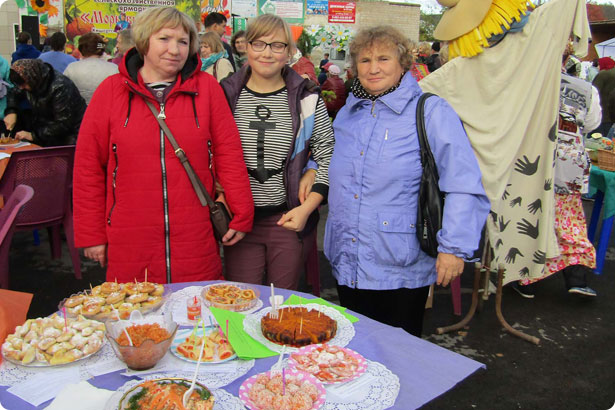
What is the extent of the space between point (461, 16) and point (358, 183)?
143 cm

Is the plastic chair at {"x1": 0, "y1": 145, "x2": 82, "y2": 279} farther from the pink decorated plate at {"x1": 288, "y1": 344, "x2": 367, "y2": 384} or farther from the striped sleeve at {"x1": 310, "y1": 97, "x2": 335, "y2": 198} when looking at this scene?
the pink decorated plate at {"x1": 288, "y1": 344, "x2": 367, "y2": 384}

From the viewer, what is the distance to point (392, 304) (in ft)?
7.77

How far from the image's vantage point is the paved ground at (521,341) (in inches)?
116

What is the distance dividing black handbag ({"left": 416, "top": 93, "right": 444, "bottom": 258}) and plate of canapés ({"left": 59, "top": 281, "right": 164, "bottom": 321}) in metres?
1.07

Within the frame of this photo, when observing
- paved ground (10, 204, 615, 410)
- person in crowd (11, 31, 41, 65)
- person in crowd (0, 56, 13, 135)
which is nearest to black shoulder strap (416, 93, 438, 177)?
paved ground (10, 204, 615, 410)

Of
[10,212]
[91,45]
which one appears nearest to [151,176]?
[10,212]

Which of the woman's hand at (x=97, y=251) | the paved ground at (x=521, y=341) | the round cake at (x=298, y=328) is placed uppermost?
the woman's hand at (x=97, y=251)

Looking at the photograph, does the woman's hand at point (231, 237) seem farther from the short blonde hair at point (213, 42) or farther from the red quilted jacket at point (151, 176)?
the short blonde hair at point (213, 42)

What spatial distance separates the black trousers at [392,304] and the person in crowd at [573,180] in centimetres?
203

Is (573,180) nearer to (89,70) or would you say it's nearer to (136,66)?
(136,66)

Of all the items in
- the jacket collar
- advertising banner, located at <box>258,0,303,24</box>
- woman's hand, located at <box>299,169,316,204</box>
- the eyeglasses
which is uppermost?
advertising banner, located at <box>258,0,303,24</box>

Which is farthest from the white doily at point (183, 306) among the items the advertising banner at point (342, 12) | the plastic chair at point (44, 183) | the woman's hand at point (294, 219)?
the advertising banner at point (342, 12)

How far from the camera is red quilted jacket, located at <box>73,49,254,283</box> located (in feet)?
7.29

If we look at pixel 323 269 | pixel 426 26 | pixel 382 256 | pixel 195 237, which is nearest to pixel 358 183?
pixel 382 256
